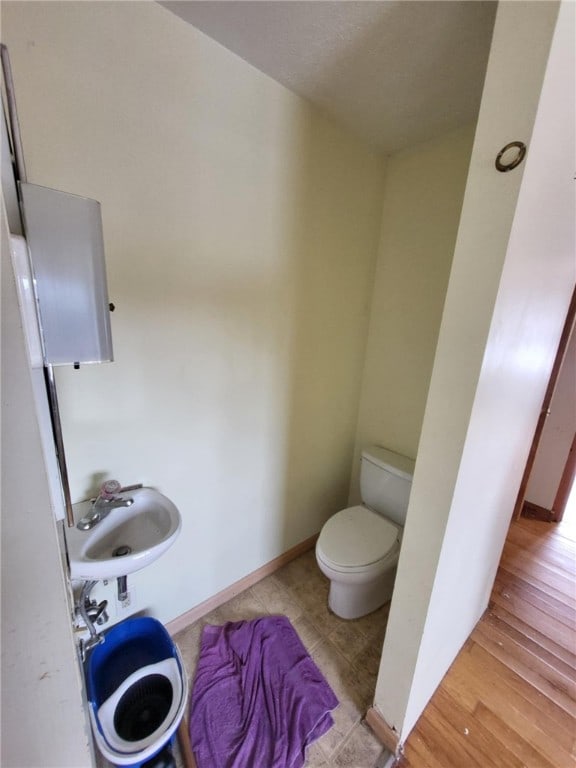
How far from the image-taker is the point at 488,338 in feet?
2.32

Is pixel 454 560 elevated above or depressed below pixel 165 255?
below

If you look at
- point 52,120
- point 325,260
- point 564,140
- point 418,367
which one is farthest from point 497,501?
point 52,120

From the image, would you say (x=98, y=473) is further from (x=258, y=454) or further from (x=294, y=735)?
(x=294, y=735)

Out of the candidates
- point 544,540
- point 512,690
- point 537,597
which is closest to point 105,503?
point 512,690

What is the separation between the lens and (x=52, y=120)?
2.66 feet

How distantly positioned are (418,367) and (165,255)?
1.34 m

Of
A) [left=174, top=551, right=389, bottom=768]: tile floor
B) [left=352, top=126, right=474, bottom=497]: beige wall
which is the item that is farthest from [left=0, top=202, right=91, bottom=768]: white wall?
[left=352, top=126, right=474, bottom=497]: beige wall

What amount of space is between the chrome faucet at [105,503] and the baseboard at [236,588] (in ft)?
2.50

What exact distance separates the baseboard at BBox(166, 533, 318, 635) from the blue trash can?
0.68 ft

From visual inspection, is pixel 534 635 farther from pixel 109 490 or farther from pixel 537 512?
pixel 109 490

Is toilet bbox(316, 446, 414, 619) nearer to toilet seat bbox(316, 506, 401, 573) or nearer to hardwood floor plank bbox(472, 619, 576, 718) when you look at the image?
toilet seat bbox(316, 506, 401, 573)

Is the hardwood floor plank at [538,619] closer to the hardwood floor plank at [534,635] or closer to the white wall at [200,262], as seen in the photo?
the hardwood floor plank at [534,635]

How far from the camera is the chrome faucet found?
1006 mm

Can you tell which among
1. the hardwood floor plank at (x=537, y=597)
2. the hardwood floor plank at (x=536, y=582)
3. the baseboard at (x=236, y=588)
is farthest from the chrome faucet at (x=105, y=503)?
the hardwood floor plank at (x=536, y=582)
